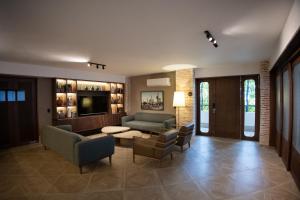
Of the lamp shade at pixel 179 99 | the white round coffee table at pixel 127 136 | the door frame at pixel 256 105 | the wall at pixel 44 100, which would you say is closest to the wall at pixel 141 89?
the lamp shade at pixel 179 99

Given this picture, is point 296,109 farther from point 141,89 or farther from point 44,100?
point 44,100

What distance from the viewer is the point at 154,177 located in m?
3.34

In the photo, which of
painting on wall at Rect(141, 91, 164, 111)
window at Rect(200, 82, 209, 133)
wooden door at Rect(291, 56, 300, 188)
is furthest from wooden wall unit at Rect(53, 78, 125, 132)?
wooden door at Rect(291, 56, 300, 188)

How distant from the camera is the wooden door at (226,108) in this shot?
240 inches

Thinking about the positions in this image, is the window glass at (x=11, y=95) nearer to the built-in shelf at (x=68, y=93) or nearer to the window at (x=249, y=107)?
the built-in shelf at (x=68, y=93)

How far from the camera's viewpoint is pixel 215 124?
6.52m

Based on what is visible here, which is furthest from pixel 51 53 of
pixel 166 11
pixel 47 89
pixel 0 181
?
pixel 166 11

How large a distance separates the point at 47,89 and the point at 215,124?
630cm

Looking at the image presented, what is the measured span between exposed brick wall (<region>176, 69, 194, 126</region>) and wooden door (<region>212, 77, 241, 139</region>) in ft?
2.88

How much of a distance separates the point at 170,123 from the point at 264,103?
3.12 meters

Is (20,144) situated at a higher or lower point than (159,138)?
lower

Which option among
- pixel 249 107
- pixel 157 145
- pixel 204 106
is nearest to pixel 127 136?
pixel 157 145

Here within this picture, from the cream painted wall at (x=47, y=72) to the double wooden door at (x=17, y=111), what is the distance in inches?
16.3

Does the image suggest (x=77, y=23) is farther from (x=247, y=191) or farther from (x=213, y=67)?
(x=213, y=67)
